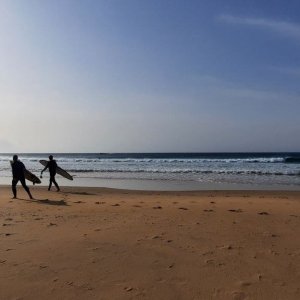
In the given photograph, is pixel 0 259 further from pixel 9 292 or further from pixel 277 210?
pixel 277 210

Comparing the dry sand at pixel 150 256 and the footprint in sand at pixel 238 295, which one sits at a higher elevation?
the dry sand at pixel 150 256

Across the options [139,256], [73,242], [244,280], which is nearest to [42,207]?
[73,242]

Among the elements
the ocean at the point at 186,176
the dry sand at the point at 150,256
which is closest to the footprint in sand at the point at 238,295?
the dry sand at the point at 150,256

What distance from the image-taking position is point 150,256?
5383mm

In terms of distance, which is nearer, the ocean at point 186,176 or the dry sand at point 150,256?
the dry sand at point 150,256

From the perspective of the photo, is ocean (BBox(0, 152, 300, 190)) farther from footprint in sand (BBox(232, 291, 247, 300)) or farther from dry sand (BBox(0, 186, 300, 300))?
footprint in sand (BBox(232, 291, 247, 300))

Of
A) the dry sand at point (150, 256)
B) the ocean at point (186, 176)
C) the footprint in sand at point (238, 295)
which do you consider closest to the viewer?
the footprint in sand at point (238, 295)

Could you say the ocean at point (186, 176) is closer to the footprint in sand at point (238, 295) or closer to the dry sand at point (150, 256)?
the dry sand at point (150, 256)

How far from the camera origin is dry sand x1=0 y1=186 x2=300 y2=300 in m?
4.29

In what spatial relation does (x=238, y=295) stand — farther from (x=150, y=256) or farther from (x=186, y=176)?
(x=186, y=176)

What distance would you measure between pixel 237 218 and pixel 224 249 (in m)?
2.67

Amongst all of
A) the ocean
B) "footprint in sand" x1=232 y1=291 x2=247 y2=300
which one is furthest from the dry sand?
the ocean

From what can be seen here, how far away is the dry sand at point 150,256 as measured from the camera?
4.29 meters

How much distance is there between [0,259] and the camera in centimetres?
530
